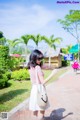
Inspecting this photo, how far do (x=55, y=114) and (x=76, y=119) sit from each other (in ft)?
2.57

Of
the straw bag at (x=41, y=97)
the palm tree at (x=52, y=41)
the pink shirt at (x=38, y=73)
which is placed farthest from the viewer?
the palm tree at (x=52, y=41)

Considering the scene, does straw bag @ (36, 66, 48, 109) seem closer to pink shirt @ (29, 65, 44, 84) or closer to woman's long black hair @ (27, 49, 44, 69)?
pink shirt @ (29, 65, 44, 84)

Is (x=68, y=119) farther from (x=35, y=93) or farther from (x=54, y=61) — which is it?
(x=54, y=61)

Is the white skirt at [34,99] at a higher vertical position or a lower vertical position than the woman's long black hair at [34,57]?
lower

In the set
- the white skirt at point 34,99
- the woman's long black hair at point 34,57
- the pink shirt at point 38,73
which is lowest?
the white skirt at point 34,99

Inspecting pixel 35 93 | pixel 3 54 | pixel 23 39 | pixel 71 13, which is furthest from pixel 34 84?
pixel 71 13

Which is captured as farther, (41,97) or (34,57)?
(34,57)

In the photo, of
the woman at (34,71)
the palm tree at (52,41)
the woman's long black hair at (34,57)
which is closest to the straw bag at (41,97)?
the woman at (34,71)

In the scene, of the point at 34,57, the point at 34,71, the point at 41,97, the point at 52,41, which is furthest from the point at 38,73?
the point at 52,41

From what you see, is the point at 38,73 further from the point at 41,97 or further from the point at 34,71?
the point at 41,97

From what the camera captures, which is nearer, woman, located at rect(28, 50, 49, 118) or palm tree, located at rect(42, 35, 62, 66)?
woman, located at rect(28, 50, 49, 118)

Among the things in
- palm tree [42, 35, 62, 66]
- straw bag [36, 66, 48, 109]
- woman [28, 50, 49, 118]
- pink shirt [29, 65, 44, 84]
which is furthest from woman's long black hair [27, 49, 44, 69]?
palm tree [42, 35, 62, 66]

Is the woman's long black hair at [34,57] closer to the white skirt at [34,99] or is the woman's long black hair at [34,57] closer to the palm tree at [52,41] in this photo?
the white skirt at [34,99]

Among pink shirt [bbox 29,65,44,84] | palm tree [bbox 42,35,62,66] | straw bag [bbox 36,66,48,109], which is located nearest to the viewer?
straw bag [bbox 36,66,48,109]
